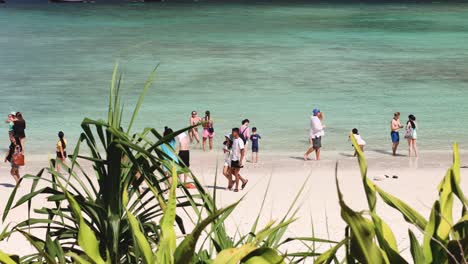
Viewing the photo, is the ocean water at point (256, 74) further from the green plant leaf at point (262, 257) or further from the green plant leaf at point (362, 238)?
the green plant leaf at point (362, 238)

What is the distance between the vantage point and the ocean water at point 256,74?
1255 inches

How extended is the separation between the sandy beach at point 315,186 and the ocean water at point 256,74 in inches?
85.8

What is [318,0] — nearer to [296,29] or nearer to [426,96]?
[296,29]

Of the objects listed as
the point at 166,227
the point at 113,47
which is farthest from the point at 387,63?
the point at 166,227

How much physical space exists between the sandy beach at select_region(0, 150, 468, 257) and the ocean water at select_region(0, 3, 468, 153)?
85.8 inches

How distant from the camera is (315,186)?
1809 centimetres

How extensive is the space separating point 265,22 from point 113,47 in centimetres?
3299

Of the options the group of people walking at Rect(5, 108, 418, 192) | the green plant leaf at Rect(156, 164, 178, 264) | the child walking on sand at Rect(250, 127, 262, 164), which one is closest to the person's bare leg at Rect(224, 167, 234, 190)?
→ the group of people walking at Rect(5, 108, 418, 192)

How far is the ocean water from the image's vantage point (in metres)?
31.9

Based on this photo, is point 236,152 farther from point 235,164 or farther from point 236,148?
point 235,164

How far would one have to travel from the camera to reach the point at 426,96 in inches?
1542

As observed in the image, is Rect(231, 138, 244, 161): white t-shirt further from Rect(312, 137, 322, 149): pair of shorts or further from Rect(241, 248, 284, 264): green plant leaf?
Rect(241, 248, 284, 264): green plant leaf

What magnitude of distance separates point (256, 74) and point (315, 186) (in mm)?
29762

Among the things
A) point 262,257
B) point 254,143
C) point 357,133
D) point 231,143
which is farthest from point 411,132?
point 262,257
